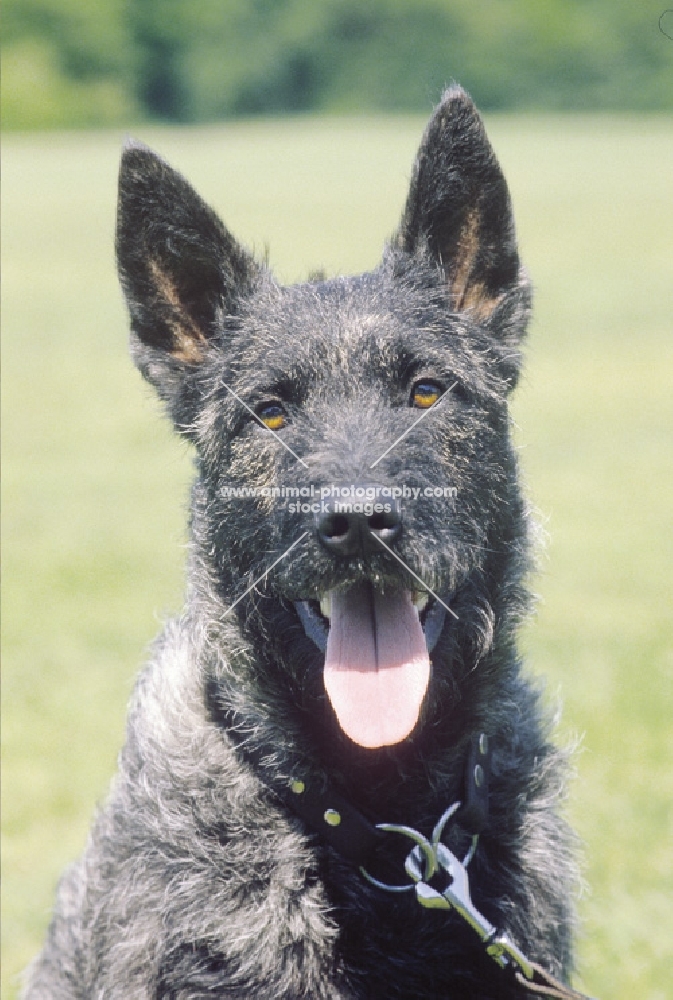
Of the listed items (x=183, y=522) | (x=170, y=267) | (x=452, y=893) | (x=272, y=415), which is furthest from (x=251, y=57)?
(x=452, y=893)

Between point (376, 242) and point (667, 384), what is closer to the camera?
point (667, 384)

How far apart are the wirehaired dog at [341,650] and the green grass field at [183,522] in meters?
0.43

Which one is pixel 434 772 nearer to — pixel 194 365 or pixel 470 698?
pixel 470 698

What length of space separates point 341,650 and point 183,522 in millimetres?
3171

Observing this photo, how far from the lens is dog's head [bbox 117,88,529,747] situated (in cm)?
358

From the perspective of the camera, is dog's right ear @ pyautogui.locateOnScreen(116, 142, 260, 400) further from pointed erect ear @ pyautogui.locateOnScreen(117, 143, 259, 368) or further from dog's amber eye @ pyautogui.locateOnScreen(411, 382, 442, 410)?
dog's amber eye @ pyautogui.locateOnScreen(411, 382, 442, 410)

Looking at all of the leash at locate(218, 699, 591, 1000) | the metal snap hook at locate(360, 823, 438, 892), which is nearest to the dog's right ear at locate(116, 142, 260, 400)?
the leash at locate(218, 699, 591, 1000)

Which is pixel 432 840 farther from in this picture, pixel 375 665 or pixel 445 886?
pixel 375 665

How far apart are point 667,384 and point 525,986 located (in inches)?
609

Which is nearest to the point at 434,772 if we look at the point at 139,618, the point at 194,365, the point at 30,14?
the point at 194,365

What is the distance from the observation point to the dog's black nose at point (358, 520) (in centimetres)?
343

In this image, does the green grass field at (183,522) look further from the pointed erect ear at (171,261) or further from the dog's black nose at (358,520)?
the dog's black nose at (358,520)

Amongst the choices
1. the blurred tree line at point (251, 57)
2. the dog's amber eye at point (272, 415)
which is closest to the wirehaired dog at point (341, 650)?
the dog's amber eye at point (272, 415)

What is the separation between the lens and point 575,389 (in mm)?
18188
